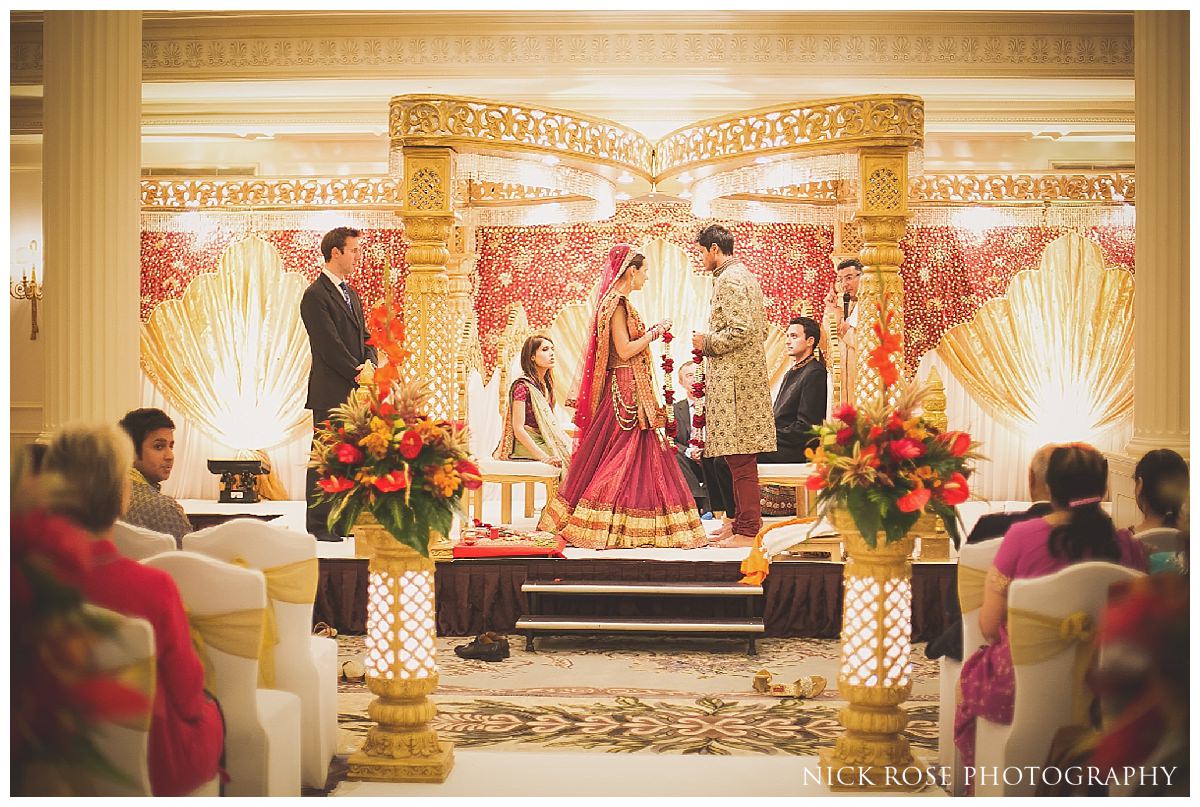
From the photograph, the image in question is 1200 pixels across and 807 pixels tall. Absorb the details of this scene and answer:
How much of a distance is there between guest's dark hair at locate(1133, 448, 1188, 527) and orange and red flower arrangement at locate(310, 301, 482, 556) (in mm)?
2302

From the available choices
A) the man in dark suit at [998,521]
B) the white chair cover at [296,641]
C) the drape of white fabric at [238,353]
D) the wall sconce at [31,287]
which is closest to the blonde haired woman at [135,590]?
the white chair cover at [296,641]

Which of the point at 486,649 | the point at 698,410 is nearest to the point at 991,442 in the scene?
the point at 698,410

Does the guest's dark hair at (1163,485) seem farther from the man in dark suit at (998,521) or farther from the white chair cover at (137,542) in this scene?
the white chair cover at (137,542)

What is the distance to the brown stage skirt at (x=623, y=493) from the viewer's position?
694 centimetres

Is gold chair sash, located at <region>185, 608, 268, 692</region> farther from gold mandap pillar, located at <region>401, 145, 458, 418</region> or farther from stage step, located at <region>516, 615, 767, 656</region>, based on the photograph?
gold mandap pillar, located at <region>401, 145, 458, 418</region>

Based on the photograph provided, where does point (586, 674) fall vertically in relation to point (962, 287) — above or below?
below

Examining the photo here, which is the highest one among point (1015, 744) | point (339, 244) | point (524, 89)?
point (524, 89)

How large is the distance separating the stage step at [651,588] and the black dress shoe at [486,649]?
325mm

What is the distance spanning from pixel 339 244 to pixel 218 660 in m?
4.56

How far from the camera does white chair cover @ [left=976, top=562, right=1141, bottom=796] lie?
306 centimetres

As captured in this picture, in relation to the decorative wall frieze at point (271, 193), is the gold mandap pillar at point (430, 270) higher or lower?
lower
